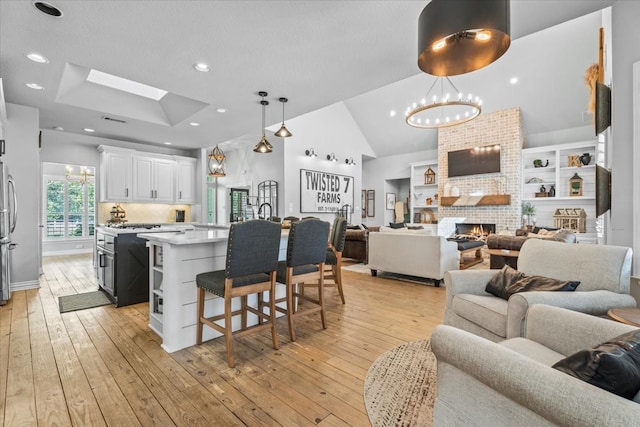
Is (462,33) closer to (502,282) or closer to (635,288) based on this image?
(502,282)

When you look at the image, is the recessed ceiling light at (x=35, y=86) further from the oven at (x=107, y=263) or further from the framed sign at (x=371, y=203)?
the framed sign at (x=371, y=203)

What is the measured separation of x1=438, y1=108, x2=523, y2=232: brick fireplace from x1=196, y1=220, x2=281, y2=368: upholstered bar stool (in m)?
7.75

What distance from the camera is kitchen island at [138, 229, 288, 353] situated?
8.05 ft

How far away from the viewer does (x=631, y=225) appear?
2.19 metres


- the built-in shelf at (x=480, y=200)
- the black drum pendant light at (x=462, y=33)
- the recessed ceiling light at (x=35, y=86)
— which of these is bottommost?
the built-in shelf at (x=480, y=200)

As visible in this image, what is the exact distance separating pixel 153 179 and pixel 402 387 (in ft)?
21.8

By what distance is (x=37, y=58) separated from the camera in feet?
9.86

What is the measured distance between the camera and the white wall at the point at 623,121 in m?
2.19

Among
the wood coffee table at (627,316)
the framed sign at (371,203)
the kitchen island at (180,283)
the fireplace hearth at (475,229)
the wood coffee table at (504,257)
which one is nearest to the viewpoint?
the wood coffee table at (627,316)

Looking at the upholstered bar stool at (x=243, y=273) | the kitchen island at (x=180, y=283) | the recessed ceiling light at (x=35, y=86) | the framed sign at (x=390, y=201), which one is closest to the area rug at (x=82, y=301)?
the kitchen island at (x=180, y=283)

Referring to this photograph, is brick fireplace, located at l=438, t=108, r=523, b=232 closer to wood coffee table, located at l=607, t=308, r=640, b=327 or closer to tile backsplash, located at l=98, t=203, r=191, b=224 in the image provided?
wood coffee table, located at l=607, t=308, r=640, b=327

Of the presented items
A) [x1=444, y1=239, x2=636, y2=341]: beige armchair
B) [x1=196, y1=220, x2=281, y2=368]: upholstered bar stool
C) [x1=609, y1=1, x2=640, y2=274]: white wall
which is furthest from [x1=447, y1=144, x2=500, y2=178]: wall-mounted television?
[x1=196, y1=220, x2=281, y2=368]: upholstered bar stool

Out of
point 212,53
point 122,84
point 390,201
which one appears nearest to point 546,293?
point 212,53

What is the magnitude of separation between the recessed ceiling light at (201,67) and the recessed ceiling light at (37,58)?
4.63 feet
